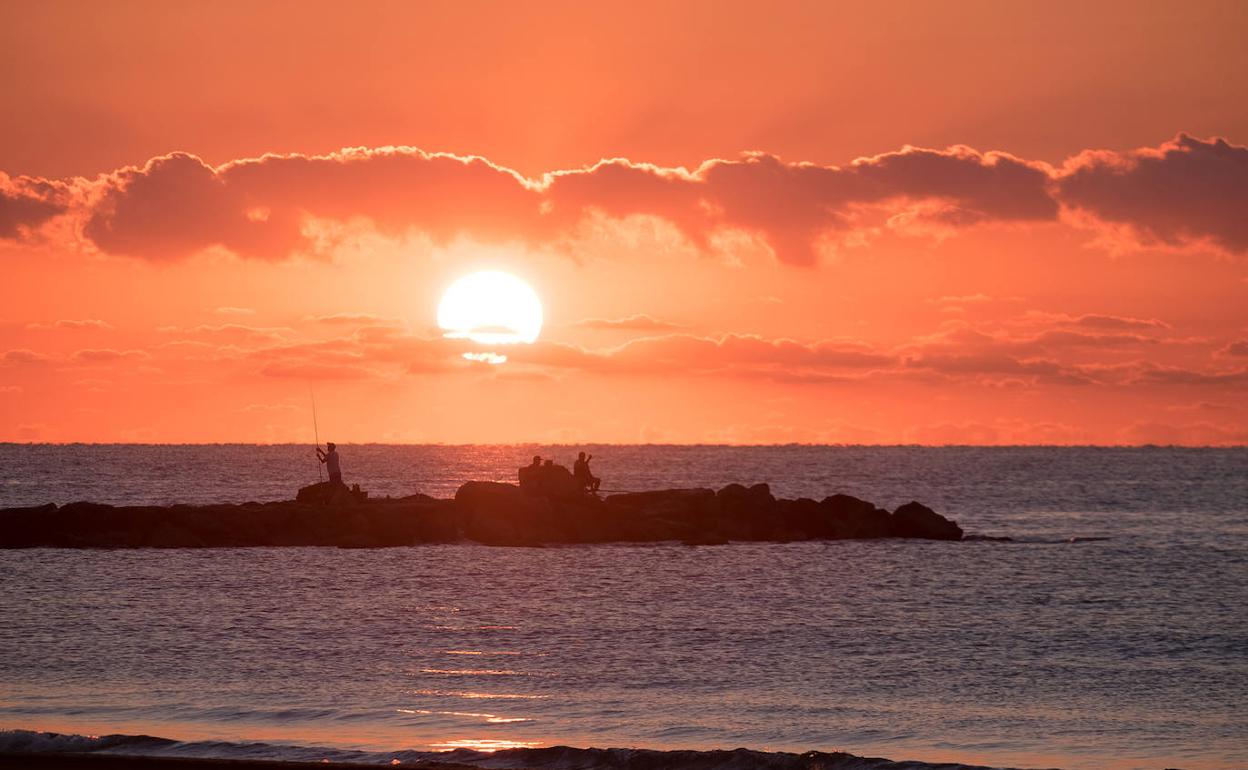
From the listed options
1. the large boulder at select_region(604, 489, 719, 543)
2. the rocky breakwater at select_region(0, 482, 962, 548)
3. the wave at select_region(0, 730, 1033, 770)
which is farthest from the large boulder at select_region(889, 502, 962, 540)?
the wave at select_region(0, 730, 1033, 770)

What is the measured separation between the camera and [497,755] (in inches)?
690

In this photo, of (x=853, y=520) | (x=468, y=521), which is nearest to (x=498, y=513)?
(x=468, y=521)

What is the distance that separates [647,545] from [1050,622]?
A: 69.7 ft

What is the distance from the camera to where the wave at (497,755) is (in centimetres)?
1698

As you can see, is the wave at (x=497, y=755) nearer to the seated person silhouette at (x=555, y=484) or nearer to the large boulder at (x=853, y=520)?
the seated person silhouette at (x=555, y=484)

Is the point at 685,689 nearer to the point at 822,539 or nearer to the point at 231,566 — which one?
the point at 231,566

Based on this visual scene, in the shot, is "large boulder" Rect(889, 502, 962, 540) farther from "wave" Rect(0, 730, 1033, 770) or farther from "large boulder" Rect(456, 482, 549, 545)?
"wave" Rect(0, 730, 1033, 770)

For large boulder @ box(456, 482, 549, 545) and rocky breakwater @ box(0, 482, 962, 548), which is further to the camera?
large boulder @ box(456, 482, 549, 545)

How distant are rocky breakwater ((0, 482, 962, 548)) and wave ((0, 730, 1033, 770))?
1286 inches

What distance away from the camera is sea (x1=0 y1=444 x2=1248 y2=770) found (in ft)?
63.2

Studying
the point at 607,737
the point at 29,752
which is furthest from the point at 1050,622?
the point at 29,752

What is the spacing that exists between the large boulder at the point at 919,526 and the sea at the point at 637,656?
4.07 m

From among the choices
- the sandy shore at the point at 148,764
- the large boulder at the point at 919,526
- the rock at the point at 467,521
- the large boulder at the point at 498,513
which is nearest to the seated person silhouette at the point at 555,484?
the rock at the point at 467,521

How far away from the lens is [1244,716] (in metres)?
21.9
